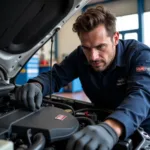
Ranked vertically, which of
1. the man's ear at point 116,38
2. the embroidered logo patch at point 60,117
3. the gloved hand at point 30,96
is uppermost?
the man's ear at point 116,38

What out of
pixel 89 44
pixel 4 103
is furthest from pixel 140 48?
pixel 4 103

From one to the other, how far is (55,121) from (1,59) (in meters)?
0.55

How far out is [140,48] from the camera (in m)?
1.21

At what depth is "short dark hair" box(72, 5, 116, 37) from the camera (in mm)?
1104

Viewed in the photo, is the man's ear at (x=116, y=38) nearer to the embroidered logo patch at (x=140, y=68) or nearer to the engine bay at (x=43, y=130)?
the embroidered logo patch at (x=140, y=68)

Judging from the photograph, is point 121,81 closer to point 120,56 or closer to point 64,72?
point 120,56

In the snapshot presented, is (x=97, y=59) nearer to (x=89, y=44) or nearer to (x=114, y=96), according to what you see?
(x=89, y=44)

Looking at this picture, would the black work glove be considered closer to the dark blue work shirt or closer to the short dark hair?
the dark blue work shirt

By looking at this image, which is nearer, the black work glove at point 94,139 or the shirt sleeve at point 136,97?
the black work glove at point 94,139

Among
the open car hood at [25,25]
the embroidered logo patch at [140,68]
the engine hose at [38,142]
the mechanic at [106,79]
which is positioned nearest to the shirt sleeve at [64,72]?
the mechanic at [106,79]

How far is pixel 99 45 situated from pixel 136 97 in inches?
13.5

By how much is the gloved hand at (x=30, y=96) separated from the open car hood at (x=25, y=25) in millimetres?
198

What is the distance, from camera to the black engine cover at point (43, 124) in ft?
2.41

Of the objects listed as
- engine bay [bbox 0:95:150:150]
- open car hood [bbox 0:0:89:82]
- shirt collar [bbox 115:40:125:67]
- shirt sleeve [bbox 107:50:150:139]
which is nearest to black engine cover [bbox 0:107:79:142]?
engine bay [bbox 0:95:150:150]
